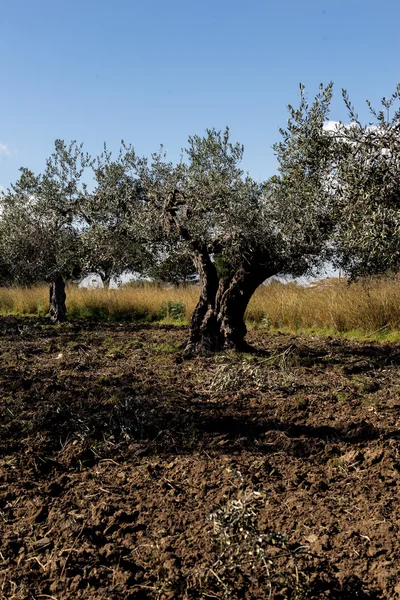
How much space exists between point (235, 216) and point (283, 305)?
25.4 feet

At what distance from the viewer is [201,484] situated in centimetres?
500

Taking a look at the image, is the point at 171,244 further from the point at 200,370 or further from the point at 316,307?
the point at 316,307

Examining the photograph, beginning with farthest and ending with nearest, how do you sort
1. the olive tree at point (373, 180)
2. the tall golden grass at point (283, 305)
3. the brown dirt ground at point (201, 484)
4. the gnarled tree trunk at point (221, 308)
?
the tall golden grass at point (283, 305) → the gnarled tree trunk at point (221, 308) → the olive tree at point (373, 180) → the brown dirt ground at point (201, 484)

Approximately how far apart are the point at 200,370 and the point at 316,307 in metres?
7.63

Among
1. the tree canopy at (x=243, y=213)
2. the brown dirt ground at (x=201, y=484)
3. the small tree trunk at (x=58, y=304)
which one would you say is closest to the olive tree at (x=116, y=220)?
the tree canopy at (x=243, y=213)

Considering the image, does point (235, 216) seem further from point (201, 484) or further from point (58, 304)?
point (58, 304)

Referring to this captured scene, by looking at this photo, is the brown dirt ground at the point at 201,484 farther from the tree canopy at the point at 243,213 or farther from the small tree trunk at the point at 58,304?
the small tree trunk at the point at 58,304

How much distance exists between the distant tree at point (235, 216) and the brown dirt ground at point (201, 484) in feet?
6.68

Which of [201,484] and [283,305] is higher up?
[283,305]

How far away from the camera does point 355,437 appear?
5.85 m

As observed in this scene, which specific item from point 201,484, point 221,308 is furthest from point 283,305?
point 201,484

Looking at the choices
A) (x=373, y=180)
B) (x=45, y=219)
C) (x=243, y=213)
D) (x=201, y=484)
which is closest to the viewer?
(x=201, y=484)

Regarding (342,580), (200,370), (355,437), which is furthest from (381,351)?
(342,580)

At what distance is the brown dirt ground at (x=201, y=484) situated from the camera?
12.2ft
